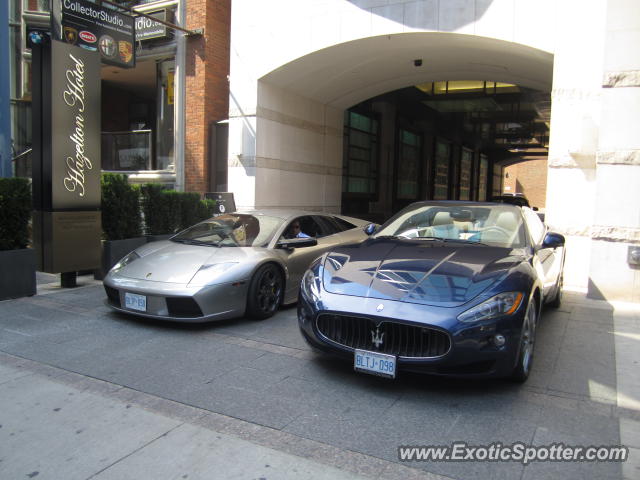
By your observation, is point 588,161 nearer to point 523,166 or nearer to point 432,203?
point 432,203

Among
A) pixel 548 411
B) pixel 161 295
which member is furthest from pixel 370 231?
pixel 548 411

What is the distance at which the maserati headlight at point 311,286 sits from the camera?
430cm

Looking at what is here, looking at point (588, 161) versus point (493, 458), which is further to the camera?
point (588, 161)

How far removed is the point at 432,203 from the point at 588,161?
3.56 m

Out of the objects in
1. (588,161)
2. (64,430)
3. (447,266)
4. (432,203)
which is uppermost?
(588,161)

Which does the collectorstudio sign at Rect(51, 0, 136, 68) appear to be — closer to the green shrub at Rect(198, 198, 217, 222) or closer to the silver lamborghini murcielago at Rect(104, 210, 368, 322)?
the green shrub at Rect(198, 198, 217, 222)

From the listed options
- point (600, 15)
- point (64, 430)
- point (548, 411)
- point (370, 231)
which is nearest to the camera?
point (64, 430)

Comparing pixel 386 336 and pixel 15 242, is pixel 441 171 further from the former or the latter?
pixel 386 336

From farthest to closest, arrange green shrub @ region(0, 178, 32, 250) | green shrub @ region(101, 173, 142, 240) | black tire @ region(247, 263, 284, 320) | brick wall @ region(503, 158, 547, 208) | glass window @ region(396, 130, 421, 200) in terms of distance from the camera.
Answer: brick wall @ region(503, 158, 547, 208), glass window @ region(396, 130, 421, 200), green shrub @ region(101, 173, 142, 240), green shrub @ region(0, 178, 32, 250), black tire @ region(247, 263, 284, 320)

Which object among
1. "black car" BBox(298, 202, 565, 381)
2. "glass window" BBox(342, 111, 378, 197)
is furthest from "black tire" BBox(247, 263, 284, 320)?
"glass window" BBox(342, 111, 378, 197)

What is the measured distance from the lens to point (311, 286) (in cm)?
445

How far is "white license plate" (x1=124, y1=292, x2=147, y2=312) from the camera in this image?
220 inches

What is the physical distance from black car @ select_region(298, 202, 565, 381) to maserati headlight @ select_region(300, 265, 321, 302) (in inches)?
0.5

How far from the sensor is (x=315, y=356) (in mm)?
4820
